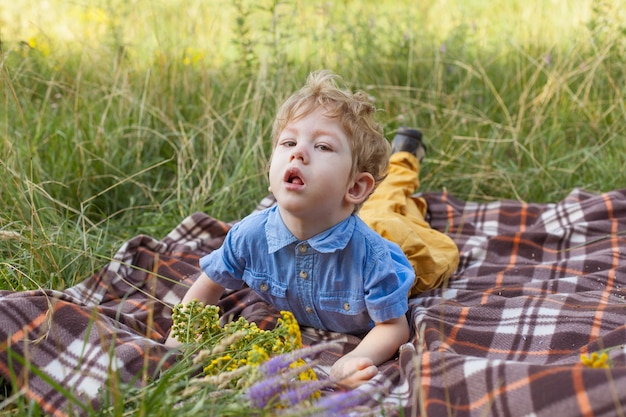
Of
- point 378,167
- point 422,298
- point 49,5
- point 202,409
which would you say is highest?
point 49,5

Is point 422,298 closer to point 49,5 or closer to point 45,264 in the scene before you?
point 45,264

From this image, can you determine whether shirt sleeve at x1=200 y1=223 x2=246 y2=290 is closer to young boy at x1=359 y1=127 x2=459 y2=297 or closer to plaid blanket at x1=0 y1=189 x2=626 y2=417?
plaid blanket at x1=0 y1=189 x2=626 y2=417

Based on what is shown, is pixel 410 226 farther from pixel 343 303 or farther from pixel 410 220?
pixel 343 303

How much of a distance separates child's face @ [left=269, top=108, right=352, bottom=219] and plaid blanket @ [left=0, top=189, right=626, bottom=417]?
1.67ft

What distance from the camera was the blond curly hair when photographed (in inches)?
97.8

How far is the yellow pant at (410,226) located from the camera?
10.0ft

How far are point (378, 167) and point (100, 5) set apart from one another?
2.76 metres

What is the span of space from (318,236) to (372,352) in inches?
15.8

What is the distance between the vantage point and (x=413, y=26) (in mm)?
5367

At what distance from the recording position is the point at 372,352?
2.42 m

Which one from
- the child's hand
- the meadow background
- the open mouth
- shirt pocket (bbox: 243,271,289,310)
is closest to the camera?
the child's hand

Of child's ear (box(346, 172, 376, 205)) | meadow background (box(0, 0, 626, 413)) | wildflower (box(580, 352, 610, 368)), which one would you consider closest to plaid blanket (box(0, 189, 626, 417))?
wildflower (box(580, 352, 610, 368))

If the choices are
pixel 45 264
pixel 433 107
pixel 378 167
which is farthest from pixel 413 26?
pixel 45 264

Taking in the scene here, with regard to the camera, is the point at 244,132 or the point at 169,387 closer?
the point at 169,387
